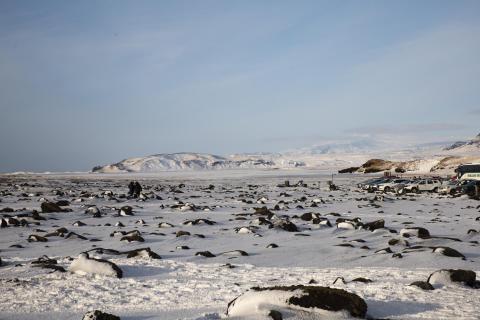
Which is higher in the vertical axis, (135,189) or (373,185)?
(135,189)

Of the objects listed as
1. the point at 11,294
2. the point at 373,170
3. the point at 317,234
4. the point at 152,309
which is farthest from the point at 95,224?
the point at 373,170

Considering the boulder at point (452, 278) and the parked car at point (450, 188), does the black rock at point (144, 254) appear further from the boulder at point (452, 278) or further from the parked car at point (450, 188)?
the parked car at point (450, 188)

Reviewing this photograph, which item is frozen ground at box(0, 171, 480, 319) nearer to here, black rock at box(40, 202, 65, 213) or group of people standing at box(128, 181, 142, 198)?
black rock at box(40, 202, 65, 213)

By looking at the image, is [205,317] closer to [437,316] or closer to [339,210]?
[437,316]

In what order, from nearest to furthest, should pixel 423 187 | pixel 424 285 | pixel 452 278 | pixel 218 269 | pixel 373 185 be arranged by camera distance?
pixel 424 285 → pixel 452 278 → pixel 218 269 → pixel 423 187 → pixel 373 185

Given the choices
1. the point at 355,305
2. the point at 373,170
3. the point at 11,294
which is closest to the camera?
the point at 355,305

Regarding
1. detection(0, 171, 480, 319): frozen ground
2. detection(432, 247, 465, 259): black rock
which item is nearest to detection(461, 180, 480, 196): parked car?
detection(0, 171, 480, 319): frozen ground

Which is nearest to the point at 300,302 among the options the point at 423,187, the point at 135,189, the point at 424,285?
the point at 424,285

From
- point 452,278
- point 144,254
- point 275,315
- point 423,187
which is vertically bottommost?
point 423,187

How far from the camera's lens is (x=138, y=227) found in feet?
41.2

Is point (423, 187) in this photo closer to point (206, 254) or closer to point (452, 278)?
point (206, 254)

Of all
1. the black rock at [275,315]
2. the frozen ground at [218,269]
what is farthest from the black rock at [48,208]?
the black rock at [275,315]

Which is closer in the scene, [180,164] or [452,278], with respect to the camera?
[452,278]

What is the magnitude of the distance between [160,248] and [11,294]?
420 centimetres
